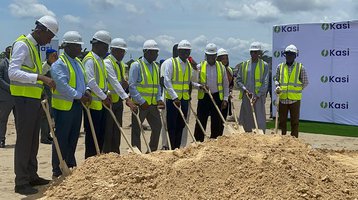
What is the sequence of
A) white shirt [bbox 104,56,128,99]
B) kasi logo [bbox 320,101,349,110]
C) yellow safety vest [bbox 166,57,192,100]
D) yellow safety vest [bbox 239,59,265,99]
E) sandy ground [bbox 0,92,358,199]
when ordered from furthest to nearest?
1. kasi logo [bbox 320,101,349,110]
2. yellow safety vest [bbox 239,59,265,99]
3. yellow safety vest [bbox 166,57,192,100]
4. white shirt [bbox 104,56,128,99]
5. sandy ground [bbox 0,92,358,199]

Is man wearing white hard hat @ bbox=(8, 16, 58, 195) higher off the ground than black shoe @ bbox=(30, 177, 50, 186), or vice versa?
man wearing white hard hat @ bbox=(8, 16, 58, 195)

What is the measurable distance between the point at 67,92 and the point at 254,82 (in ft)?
13.5

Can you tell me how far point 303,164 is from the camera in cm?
483

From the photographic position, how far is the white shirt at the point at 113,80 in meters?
6.55

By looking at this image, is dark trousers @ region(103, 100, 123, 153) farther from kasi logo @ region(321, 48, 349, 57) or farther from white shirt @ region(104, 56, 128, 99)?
kasi logo @ region(321, 48, 349, 57)

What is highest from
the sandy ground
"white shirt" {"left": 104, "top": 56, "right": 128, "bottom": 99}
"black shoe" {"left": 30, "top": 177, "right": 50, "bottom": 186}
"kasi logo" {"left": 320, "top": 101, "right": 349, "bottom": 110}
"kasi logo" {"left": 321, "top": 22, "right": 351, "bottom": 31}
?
"kasi logo" {"left": 321, "top": 22, "right": 351, "bottom": 31}

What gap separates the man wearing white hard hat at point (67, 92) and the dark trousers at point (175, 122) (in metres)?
1.88

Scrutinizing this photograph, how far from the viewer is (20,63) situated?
525 centimetres

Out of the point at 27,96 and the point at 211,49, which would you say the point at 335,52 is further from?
the point at 27,96

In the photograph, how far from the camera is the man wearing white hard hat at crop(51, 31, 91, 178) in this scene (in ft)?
18.4

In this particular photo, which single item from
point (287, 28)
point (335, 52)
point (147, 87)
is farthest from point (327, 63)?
point (147, 87)

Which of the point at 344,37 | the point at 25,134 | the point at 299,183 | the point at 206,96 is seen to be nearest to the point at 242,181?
the point at 299,183

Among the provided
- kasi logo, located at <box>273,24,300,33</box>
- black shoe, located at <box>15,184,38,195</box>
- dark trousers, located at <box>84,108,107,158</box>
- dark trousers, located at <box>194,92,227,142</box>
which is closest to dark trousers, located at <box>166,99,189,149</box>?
dark trousers, located at <box>194,92,227,142</box>

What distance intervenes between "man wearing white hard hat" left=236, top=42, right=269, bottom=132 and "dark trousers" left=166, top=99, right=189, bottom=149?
1.52 metres
